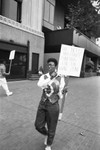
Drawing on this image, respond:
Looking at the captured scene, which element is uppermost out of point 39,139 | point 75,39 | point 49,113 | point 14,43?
point 75,39

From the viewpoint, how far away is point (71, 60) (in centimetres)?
293

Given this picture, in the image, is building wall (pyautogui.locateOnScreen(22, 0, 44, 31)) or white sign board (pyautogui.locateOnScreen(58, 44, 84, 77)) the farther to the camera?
building wall (pyautogui.locateOnScreen(22, 0, 44, 31))

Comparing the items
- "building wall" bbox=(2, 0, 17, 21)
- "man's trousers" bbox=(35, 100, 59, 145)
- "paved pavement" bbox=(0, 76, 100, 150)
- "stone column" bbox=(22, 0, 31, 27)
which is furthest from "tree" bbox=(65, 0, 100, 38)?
"stone column" bbox=(22, 0, 31, 27)

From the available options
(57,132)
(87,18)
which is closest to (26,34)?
(87,18)

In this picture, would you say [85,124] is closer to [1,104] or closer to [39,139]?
[39,139]

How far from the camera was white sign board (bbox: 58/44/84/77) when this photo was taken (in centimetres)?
290

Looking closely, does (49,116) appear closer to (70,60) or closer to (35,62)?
(70,60)

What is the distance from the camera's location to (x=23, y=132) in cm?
301

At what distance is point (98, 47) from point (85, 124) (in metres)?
20.7

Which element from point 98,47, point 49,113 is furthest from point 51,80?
point 98,47

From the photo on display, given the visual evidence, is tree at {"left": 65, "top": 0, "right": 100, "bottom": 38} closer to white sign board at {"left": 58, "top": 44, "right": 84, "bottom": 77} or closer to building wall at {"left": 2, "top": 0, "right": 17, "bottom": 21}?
white sign board at {"left": 58, "top": 44, "right": 84, "bottom": 77}

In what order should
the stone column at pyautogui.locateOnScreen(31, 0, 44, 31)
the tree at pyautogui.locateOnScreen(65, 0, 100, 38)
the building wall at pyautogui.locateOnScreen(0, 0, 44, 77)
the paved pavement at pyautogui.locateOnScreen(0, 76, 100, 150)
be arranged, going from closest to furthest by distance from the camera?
the paved pavement at pyautogui.locateOnScreen(0, 76, 100, 150) → the tree at pyautogui.locateOnScreen(65, 0, 100, 38) → the building wall at pyautogui.locateOnScreen(0, 0, 44, 77) → the stone column at pyautogui.locateOnScreen(31, 0, 44, 31)

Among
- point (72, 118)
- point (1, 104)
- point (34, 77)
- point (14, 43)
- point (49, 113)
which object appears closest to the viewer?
point (49, 113)

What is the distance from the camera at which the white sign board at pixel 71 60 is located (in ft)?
9.51
